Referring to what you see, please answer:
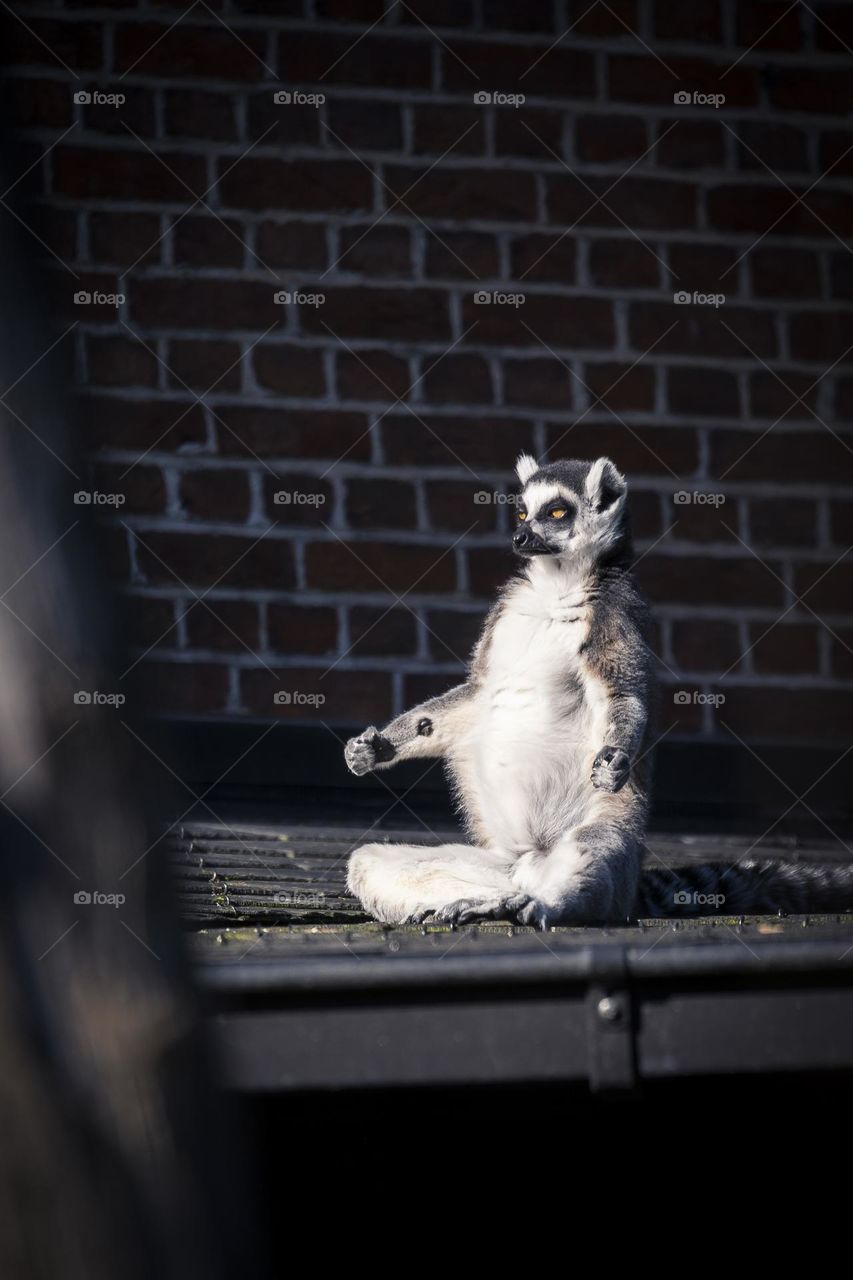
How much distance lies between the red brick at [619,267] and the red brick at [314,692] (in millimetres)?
1420

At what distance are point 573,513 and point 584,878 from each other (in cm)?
72

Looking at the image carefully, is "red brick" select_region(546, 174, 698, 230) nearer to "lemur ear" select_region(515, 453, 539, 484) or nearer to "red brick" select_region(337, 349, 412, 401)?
"red brick" select_region(337, 349, 412, 401)

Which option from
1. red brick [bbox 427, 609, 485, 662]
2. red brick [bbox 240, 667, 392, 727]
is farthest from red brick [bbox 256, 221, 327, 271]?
red brick [bbox 240, 667, 392, 727]

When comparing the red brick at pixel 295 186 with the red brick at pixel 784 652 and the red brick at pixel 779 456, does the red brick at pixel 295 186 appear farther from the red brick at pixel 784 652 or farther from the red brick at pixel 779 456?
the red brick at pixel 784 652

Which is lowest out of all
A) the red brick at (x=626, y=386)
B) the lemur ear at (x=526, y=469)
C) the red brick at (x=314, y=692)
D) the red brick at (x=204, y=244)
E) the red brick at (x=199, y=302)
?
the red brick at (x=314, y=692)

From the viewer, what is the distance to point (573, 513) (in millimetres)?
2934

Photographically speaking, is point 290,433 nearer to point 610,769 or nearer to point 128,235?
point 128,235

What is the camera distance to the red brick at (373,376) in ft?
15.1

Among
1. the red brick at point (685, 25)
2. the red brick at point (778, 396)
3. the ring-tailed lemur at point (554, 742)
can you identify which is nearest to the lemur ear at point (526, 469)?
the ring-tailed lemur at point (554, 742)

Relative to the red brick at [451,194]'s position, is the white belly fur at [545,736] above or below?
below

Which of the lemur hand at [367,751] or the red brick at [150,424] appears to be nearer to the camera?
the lemur hand at [367,751]

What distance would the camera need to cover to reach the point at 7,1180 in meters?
1.13

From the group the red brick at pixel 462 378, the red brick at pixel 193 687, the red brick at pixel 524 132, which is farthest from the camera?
the red brick at pixel 524 132

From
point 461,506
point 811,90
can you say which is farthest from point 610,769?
point 811,90
